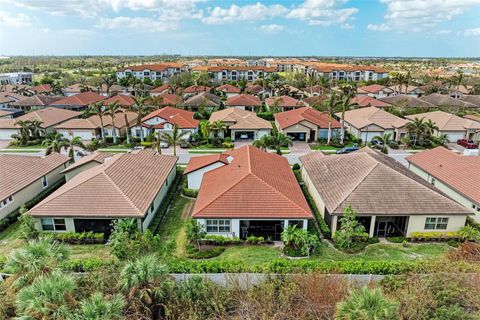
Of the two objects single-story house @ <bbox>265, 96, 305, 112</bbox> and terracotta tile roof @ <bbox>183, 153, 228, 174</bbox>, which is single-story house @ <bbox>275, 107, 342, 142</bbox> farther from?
terracotta tile roof @ <bbox>183, 153, 228, 174</bbox>

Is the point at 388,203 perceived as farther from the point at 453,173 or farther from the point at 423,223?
the point at 453,173

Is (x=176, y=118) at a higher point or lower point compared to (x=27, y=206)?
higher

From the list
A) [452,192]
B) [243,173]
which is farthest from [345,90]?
[243,173]

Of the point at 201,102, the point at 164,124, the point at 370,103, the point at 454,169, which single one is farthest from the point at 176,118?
the point at 370,103

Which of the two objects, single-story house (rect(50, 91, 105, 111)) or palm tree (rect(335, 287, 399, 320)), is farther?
single-story house (rect(50, 91, 105, 111))

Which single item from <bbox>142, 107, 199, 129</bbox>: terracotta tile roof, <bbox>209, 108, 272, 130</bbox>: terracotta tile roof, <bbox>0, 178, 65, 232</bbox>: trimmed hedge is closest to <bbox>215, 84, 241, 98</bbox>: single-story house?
<bbox>209, 108, 272, 130</bbox>: terracotta tile roof

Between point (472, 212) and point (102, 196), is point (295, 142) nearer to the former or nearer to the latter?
point (472, 212)
